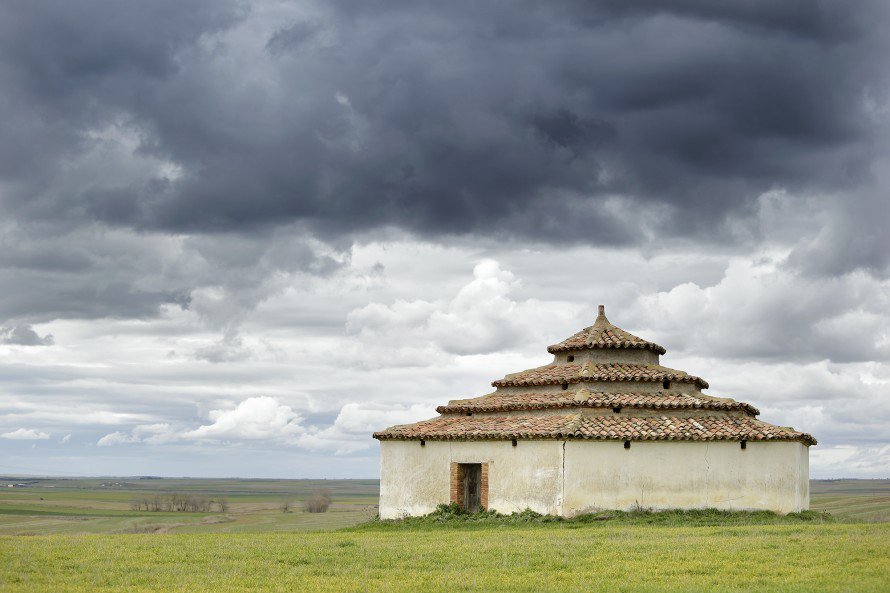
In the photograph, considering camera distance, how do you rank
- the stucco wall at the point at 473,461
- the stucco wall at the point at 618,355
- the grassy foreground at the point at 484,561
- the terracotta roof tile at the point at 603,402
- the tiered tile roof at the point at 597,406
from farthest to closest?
the stucco wall at the point at 618,355, the terracotta roof tile at the point at 603,402, the tiered tile roof at the point at 597,406, the stucco wall at the point at 473,461, the grassy foreground at the point at 484,561

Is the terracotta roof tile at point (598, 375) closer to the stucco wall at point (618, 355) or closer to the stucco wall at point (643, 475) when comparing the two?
the stucco wall at point (618, 355)

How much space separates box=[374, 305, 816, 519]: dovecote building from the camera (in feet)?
91.7

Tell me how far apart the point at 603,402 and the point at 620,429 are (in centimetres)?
134

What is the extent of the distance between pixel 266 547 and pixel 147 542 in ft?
12.4

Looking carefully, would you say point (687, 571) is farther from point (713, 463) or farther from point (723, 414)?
point (723, 414)

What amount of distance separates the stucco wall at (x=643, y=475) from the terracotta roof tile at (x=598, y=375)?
3124 millimetres

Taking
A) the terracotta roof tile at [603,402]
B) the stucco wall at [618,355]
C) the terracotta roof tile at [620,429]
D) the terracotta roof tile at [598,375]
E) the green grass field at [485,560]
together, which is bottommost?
the green grass field at [485,560]

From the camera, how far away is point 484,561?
62.8 ft

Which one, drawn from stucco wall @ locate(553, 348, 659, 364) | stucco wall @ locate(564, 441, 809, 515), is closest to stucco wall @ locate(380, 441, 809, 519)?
stucco wall @ locate(564, 441, 809, 515)

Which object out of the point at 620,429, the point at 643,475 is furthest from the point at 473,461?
the point at 643,475

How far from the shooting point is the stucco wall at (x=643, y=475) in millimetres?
27797

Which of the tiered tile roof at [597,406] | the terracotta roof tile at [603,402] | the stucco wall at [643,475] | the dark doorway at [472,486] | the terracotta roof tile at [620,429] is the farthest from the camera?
the dark doorway at [472,486]

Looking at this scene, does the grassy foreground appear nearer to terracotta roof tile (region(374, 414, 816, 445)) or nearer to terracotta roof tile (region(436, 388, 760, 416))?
terracotta roof tile (region(374, 414, 816, 445))

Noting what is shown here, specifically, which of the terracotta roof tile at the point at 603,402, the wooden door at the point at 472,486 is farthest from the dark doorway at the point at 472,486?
the terracotta roof tile at the point at 603,402
